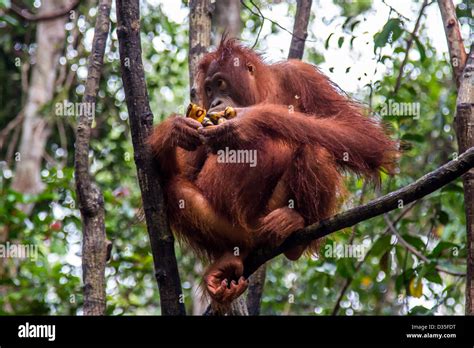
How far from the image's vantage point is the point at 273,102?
3.63 meters

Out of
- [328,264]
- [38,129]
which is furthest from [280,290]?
[38,129]

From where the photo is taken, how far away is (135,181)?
7.07 m

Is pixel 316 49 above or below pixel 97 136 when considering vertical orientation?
above

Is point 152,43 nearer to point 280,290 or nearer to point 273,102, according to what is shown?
point 280,290

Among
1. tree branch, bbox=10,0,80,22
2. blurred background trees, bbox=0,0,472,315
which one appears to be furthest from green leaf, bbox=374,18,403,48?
tree branch, bbox=10,0,80,22

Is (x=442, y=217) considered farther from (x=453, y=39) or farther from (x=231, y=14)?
(x=231, y=14)

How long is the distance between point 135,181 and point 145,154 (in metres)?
4.17

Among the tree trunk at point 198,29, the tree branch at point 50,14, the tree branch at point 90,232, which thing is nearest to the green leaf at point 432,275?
the tree trunk at point 198,29

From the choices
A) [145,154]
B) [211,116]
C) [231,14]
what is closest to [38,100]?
[231,14]

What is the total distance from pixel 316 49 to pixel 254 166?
366 cm

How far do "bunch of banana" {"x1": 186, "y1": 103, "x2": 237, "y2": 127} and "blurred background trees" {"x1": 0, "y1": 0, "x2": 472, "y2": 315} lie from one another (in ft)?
2.61

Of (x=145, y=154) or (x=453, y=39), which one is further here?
(x=453, y=39)

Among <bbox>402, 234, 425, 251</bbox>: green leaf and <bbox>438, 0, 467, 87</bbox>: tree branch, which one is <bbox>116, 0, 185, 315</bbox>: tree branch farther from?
<bbox>402, 234, 425, 251</bbox>: green leaf
